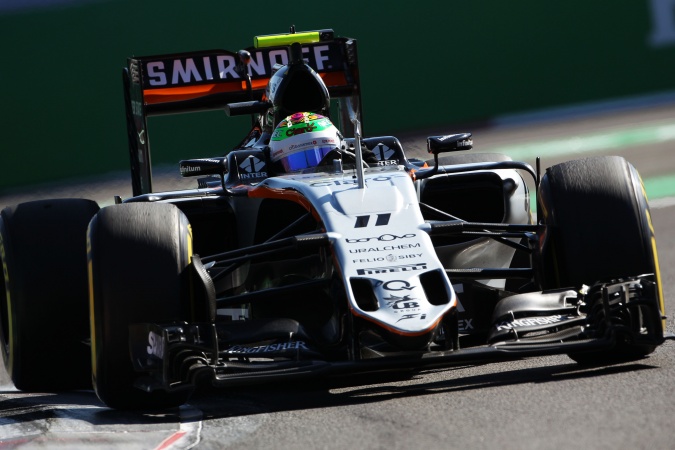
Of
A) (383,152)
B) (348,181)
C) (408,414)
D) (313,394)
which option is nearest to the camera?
(408,414)

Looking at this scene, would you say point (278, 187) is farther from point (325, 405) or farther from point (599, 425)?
point (599, 425)

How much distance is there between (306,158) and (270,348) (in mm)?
1984

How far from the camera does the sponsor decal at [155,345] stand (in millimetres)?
5750

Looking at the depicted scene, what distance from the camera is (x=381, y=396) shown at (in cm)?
588

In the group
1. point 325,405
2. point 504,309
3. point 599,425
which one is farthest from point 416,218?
point 599,425

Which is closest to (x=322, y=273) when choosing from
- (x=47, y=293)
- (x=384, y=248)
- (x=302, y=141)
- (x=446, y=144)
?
(x=384, y=248)

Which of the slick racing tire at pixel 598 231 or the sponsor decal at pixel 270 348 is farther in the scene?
the slick racing tire at pixel 598 231

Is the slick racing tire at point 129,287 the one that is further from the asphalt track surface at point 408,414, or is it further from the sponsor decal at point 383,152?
the sponsor decal at point 383,152

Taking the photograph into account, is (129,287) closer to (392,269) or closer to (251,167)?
(392,269)

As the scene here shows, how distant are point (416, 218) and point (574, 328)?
95 centimetres

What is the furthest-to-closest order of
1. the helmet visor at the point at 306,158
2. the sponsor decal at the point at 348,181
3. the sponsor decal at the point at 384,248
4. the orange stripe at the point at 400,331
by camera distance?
the helmet visor at the point at 306,158 → the sponsor decal at the point at 348,181 → the sponsor decal at the point at 384,248 → the orange stripe at the point at 400,331

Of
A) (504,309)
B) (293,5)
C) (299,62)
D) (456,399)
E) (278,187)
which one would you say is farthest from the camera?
(293,5)

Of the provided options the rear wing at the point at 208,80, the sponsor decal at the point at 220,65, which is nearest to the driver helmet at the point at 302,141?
the rear wing at the point at 208,80

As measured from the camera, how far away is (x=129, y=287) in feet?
19.5
